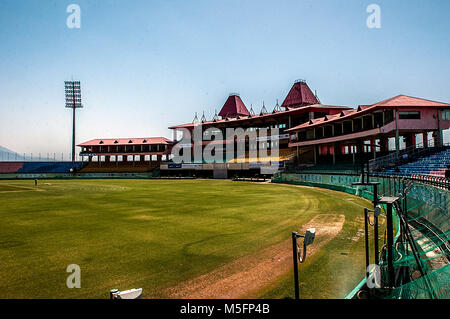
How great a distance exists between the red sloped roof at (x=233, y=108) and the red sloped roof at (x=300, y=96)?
1641 centimetres

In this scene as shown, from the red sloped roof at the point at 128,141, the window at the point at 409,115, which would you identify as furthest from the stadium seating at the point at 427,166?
the red sloped roof at the point at 128,141

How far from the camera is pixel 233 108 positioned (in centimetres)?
9625

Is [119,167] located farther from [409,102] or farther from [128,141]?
[409,102]

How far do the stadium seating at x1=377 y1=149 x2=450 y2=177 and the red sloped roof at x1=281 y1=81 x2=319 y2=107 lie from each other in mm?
54535

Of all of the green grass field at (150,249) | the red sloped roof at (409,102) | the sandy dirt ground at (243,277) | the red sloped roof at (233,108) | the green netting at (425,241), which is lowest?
the sandy dirt ground at (243,277)

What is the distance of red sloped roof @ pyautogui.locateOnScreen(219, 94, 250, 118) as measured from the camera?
95438 mm

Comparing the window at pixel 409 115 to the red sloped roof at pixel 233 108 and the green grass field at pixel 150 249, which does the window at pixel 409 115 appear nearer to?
the green grass field at pixel 150 249

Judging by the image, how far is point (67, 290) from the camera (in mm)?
6871

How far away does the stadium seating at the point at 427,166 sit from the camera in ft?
76.0

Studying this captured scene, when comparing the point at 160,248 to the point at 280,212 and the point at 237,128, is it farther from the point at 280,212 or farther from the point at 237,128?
the point at 237,128
